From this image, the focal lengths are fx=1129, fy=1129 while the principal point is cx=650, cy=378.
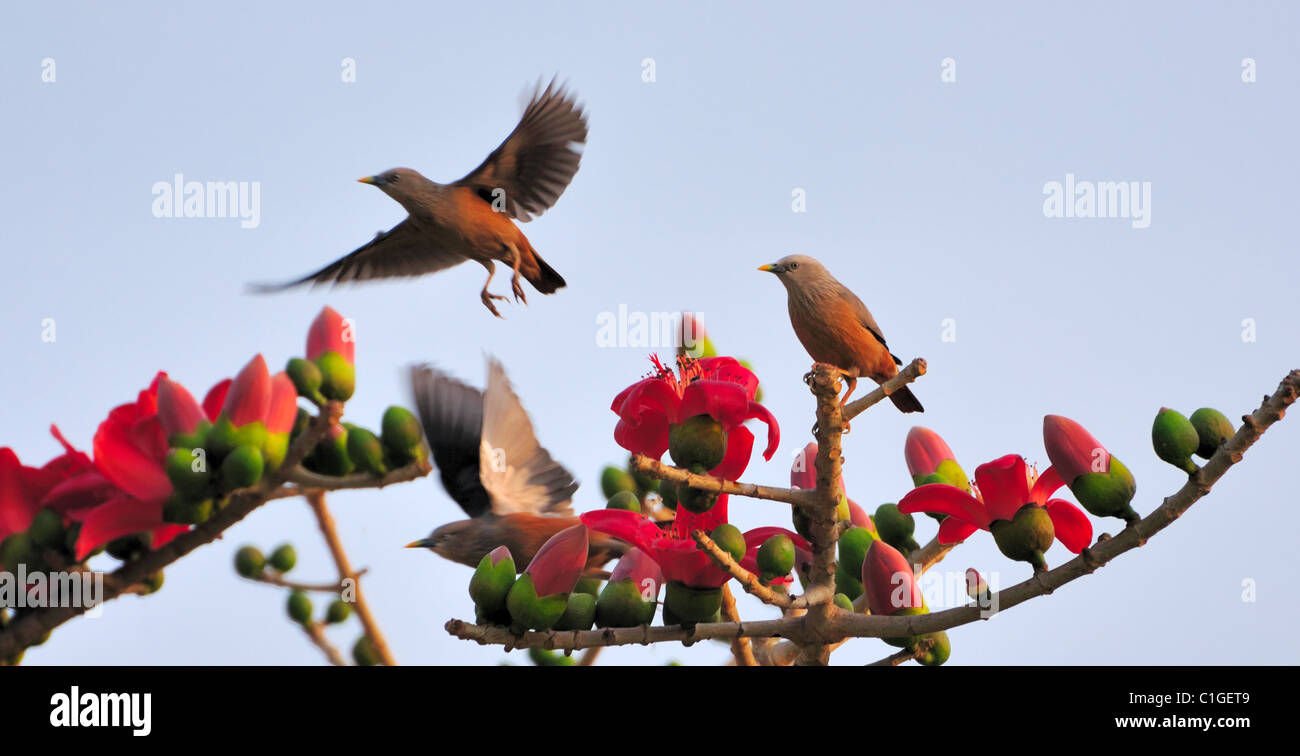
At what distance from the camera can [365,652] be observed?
3146mm

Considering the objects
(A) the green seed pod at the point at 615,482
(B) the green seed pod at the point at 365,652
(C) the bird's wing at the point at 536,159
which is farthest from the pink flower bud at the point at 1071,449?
(C) the bird's wing at the point at 536,159

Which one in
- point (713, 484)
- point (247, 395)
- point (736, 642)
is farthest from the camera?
point (736, 642)

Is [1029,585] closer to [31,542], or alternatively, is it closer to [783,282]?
[31,542]

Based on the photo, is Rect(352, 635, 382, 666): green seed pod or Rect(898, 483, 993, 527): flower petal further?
Rect(352, 635, 382, 666): green seed pod

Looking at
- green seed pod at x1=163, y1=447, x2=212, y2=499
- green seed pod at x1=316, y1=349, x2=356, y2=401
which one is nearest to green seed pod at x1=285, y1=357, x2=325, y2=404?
green seed pod at x1=316, y1=349, x2=356, y2=401

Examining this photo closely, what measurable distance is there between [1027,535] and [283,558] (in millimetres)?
2370

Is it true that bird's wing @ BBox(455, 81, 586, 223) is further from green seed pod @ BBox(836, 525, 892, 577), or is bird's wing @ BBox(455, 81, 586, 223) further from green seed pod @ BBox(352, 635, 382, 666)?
green seed pod @ BBox(836, 525, 892, 577)

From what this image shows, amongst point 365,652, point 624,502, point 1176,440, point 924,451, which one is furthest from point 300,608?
point 1176,440

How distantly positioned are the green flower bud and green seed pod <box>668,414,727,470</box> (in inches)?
75.5

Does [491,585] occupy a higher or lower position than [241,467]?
lower

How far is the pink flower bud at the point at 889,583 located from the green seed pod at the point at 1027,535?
18cm

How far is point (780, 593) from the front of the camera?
2041mm

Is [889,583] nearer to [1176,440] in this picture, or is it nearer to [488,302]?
[1176,440]

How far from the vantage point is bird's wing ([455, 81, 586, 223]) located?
538 cm
